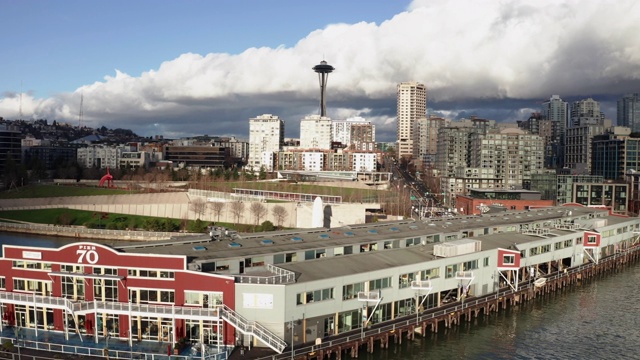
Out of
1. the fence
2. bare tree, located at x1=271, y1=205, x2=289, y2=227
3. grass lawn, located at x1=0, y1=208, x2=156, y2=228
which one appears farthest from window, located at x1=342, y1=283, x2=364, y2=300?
grass lawn, located at x1=0, y1=208, x2=156, y2=228

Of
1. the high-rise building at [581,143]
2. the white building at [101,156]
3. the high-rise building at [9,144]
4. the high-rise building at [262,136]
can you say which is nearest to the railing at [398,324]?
the high-rise building at [581,143]

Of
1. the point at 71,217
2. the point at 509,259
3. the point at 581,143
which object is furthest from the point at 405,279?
the point at 581,143

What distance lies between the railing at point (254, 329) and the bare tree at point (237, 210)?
167ft

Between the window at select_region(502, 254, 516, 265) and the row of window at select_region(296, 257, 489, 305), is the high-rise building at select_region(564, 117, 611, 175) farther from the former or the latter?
the row of window at select_region(296, 257, 489, 305)

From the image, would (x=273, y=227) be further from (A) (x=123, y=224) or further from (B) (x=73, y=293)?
(B) (x=73, y=293)

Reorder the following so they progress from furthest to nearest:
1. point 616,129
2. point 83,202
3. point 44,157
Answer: point 44,157, point 616,129, point 83,202

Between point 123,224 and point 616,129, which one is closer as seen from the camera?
point 123,224

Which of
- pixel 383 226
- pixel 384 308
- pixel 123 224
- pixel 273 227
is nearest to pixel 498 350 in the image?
pixel 384 308

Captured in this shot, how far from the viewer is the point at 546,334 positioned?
35.9m

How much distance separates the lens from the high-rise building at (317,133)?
19012 cm

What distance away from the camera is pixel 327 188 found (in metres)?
109

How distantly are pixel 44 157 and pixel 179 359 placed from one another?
160m

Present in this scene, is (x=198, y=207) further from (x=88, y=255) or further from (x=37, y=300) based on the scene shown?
(x=88, y=255)

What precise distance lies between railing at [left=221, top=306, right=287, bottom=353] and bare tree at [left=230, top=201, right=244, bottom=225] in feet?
167
